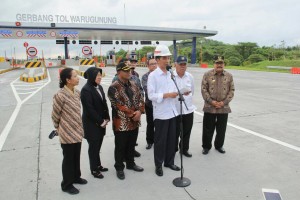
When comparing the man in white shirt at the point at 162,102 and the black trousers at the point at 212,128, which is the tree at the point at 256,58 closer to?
the black trousers at the point at 212,128

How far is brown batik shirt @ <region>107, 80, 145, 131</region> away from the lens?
3.79 metres

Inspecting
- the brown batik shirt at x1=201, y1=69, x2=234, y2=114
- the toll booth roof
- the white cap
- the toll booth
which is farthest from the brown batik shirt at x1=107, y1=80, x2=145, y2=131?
the toll booth

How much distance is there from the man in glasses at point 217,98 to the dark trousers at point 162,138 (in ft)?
3.26

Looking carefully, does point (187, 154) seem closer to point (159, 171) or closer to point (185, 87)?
point (159, 171)

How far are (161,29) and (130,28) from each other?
4.14m

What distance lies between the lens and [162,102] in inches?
155

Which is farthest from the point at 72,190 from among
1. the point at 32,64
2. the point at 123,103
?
the point at 32,64

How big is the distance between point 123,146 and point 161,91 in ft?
3.27

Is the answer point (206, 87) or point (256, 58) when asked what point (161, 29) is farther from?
point (206, 87)

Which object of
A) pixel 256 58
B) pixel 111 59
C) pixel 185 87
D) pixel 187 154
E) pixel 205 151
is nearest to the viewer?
pixel 185 87

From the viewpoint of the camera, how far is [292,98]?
10.2 metres

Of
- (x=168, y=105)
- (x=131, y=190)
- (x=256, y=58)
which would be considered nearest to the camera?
(x=131, y=190)

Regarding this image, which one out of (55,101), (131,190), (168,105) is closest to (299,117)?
(168,105)

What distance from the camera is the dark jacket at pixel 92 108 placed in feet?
12.2
